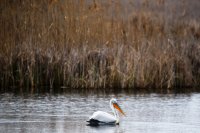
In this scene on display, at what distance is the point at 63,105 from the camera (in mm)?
15719

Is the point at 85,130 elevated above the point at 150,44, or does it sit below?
below

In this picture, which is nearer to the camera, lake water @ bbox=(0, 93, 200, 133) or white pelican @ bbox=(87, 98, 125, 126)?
lake water @ bbox=(0, 93, 200, 133)

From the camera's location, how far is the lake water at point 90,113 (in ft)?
42.0

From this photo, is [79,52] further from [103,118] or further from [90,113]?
[103,118]

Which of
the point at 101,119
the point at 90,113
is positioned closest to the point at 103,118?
the point at 101,119

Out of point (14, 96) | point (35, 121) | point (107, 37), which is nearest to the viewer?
point (35, 121)

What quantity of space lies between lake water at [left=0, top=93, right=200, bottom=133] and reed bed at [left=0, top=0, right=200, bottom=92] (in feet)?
3.25

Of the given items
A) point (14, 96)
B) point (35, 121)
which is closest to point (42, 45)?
point (14, 96)

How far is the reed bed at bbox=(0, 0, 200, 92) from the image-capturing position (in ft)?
59.3

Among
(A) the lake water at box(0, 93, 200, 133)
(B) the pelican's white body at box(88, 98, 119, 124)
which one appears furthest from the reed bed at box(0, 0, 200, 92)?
(B) the pelican's white body at box(88, 98, 119, 124)

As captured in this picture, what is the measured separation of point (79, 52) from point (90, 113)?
370 centimetres

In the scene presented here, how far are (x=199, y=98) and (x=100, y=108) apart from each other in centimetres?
270

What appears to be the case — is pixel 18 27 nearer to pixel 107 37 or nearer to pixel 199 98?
pixel 107 37

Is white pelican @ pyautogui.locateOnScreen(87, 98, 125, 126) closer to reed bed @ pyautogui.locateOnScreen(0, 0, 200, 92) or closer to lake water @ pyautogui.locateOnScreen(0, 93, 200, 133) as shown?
lake water @ pyautogui.locateOnScreen(0, 93, 200, 133)
